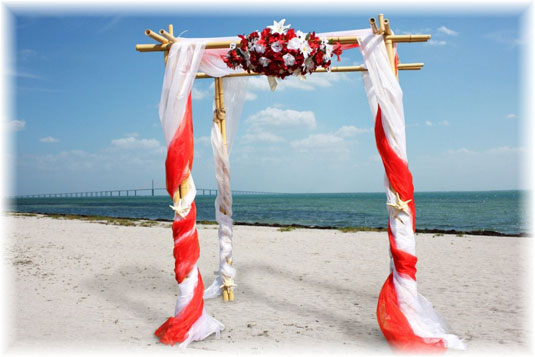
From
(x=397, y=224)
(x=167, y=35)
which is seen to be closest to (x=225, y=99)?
(x=167, y=35)

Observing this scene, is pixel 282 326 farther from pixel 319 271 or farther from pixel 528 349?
pixel 319 271

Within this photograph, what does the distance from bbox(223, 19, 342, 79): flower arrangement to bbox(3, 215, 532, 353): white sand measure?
240 centimetres

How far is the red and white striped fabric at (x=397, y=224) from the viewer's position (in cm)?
347

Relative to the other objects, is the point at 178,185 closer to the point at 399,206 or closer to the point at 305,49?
the point at 305,49

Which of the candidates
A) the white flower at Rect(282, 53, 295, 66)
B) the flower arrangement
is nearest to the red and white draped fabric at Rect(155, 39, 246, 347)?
the flower arrangement

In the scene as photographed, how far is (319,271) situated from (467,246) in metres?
4.08

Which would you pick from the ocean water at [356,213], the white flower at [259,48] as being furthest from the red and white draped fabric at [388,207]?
the ocean water at [356,213]

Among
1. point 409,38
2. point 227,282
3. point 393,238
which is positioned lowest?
point 227,282

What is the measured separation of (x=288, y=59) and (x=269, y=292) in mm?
3161

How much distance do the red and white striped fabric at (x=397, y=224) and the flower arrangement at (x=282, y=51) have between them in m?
0.47

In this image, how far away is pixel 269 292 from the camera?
213 inches

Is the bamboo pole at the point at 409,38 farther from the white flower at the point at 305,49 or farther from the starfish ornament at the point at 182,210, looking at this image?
the starfish ornament at the point at 182,210

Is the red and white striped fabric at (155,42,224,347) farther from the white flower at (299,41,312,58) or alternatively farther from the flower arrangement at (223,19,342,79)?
the white flower at (299,41,312,58)

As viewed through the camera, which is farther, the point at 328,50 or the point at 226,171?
the point at 226,171
